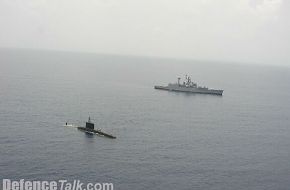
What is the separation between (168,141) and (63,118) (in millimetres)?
41852

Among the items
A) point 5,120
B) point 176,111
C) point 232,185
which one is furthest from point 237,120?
point 5,120

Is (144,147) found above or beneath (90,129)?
beneath

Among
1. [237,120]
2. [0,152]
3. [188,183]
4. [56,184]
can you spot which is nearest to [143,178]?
[188,183]

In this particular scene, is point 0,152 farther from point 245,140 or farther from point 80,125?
point 245,140

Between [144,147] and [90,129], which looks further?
[90,129]

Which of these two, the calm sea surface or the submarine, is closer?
the calm sea surface

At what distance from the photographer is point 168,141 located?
5079 inches

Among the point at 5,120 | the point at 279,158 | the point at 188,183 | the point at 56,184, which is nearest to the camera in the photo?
the point at 56,184

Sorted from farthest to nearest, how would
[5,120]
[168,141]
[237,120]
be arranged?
[237,120] → [5,120] → [168,141]

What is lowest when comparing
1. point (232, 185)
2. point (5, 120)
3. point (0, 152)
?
point (232, 185)

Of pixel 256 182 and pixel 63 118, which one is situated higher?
pixel 63 118

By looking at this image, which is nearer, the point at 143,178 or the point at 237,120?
the point at 143,178

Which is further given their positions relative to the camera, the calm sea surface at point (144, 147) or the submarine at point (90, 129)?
the submarine at point (90, 129)

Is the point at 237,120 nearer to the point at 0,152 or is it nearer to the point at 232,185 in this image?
the point at 232,185
